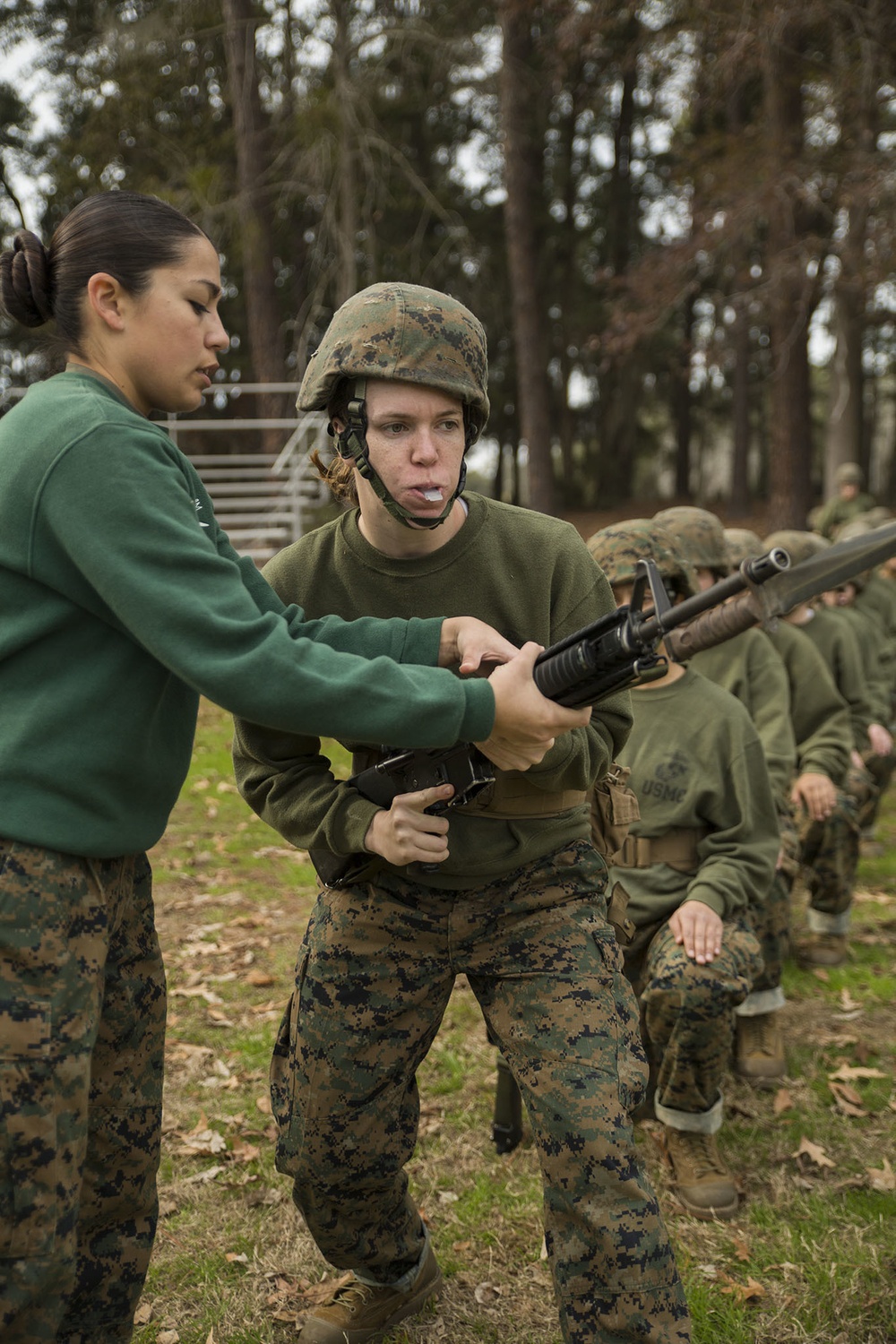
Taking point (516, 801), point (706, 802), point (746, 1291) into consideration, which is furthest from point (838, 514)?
point (516, 801)

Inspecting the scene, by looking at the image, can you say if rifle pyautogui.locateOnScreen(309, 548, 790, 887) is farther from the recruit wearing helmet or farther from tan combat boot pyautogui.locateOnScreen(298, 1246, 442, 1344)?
tan combat boot pyautogui.locateOnScreen(298, 1246, 442, 1344)

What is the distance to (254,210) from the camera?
1878 centimetres

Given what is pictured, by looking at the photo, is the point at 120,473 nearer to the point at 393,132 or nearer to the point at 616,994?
the point at 616,994

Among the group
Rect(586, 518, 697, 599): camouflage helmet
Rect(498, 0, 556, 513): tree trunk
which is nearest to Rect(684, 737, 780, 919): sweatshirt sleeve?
Rect(586, 518, 697, 599): camouflage helmet

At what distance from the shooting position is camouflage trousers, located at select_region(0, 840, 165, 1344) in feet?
7.93

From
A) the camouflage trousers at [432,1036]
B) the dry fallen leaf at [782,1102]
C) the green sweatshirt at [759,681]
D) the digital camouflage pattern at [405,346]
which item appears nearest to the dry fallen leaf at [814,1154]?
the dry fallen leaf at [782,1102]

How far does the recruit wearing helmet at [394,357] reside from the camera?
3.21 meters

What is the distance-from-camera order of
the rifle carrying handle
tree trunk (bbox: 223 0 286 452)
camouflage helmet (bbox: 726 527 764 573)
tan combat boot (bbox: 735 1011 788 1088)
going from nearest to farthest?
the rifle carrying handle < tan combat boot (bbox: 735 1011 788 1088) < camouflage helmet (bbox: 726 527 764 573) < tree trunk (bbox: 223 0 286 452)

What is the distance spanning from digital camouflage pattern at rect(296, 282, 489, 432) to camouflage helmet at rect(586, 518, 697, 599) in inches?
61.5

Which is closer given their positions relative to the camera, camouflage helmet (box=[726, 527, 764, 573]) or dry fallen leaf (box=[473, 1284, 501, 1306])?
dry fallen leaf (box=[473, 1284, 501, 1306])

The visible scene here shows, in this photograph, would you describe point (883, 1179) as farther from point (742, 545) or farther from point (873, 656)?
point (873, 656)

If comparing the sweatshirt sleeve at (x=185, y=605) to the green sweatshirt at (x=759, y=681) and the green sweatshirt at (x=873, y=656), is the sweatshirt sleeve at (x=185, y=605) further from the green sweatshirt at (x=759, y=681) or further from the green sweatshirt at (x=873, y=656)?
the green sweatshirt at (x=873, y=656)

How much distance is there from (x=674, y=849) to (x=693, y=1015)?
695 mm

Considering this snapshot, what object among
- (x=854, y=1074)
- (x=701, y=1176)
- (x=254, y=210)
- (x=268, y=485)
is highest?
(x=254, y=210)
